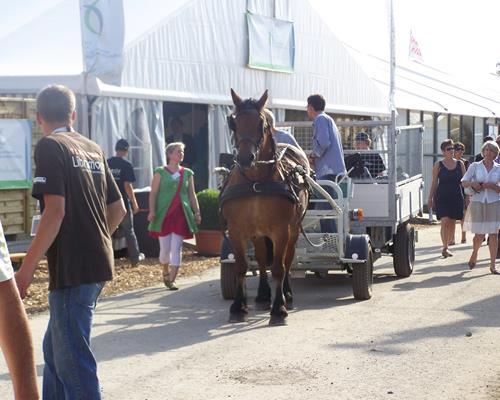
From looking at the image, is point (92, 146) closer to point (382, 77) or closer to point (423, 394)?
point (423, 394)

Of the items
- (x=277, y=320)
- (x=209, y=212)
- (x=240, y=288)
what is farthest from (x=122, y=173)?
(x=277, y=320)

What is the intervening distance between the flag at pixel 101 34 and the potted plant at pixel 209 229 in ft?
8.32

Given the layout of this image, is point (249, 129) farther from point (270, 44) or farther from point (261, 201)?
point (270, 44)

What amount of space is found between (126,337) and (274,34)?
12.6 m

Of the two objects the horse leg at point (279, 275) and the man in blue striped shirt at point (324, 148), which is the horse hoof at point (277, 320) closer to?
the horse leg at point (279, 275)

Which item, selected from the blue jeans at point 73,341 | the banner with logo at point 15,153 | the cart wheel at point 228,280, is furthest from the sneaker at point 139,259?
the blue jeans at point 73,341

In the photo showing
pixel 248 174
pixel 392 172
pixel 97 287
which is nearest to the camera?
pixel 97 287

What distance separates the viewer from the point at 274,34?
20391mm

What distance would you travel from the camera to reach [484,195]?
1389 centimetres

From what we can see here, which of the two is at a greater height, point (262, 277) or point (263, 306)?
point (262, 277)

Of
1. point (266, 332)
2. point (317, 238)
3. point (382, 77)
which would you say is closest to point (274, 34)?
point (382, 77)

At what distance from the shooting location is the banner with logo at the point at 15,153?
14164 mm

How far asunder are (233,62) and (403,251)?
7.37 m

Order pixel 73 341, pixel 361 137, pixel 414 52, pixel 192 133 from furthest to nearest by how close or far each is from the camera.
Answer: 1. pixel 414 52
2. pixel 192 133
3. pixel 361 137
4. pixel 73 341
